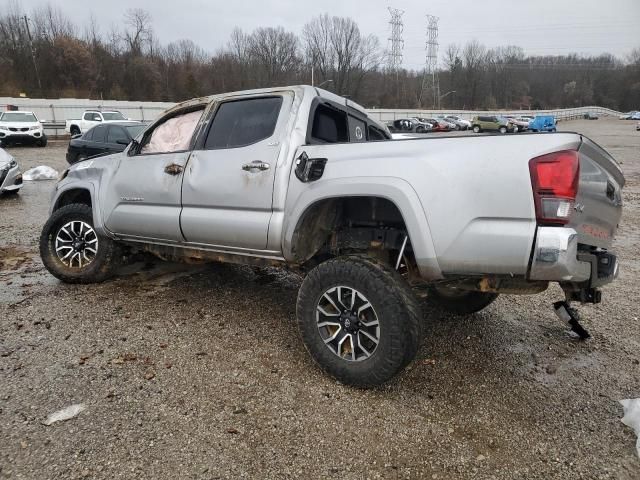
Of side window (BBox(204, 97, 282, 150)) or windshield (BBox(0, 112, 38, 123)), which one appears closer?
side window (BBox(204, 97, 282, 150))

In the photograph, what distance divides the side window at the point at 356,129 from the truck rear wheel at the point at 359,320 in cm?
155

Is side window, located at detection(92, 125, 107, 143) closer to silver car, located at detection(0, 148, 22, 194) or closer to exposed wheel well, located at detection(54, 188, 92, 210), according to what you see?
silver car, located at detection(0, 148, 22, 194)

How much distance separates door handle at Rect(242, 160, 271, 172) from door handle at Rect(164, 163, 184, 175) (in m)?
0.73

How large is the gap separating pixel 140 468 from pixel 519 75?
115 metres

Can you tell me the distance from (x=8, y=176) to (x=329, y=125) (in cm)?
886

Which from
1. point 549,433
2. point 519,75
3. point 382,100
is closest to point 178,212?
point 549,433

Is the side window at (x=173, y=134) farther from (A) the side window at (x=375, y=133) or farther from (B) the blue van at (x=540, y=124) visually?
(B) the blue van at (x=540, y=124)

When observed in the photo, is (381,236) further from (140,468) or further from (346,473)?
(140,468)

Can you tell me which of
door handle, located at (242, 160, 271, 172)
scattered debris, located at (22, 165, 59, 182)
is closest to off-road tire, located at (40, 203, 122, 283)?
door handle, located at (242, 160, 271, 172)

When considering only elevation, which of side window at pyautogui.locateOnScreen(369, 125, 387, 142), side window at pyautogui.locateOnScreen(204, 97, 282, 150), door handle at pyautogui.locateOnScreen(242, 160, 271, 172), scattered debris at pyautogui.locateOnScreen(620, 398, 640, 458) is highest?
side window at pyautogui.locateOnScreen(204, 97, 282, 150)

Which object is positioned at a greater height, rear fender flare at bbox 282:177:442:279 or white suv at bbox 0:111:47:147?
white suv at bbox 0:111:47:147

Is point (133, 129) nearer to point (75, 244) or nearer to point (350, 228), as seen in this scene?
point (75, 244)

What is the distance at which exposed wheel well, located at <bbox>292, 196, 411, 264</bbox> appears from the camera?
3.07 meters

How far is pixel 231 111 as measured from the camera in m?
3.67
